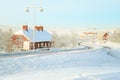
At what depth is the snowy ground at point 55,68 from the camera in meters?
23.8

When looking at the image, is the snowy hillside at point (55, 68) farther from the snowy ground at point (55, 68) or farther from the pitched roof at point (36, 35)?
the pitched roof at point (36, 35)

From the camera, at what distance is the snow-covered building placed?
2779 inches

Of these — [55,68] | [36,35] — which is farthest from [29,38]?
[55,68]

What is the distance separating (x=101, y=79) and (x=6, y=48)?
4586 cm

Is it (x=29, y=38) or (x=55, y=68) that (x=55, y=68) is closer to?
(x=55, y=68)

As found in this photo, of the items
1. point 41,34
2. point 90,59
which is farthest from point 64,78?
point 41,34

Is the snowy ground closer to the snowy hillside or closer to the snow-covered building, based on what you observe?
the snowy hillside

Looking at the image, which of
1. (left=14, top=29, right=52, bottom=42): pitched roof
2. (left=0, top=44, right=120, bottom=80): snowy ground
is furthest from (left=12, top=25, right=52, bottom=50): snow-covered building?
(left=0, top=44, right=120, bottom=80): snowy ground

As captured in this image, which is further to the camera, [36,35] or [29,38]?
[36,35]

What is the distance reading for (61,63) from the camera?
32.3 meters

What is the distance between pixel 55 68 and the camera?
29281mm

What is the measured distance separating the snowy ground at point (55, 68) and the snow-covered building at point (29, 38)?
3359cm

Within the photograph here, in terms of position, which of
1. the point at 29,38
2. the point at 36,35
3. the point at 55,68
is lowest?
the point at 55,68

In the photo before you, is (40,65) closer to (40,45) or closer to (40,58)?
(40,58)
